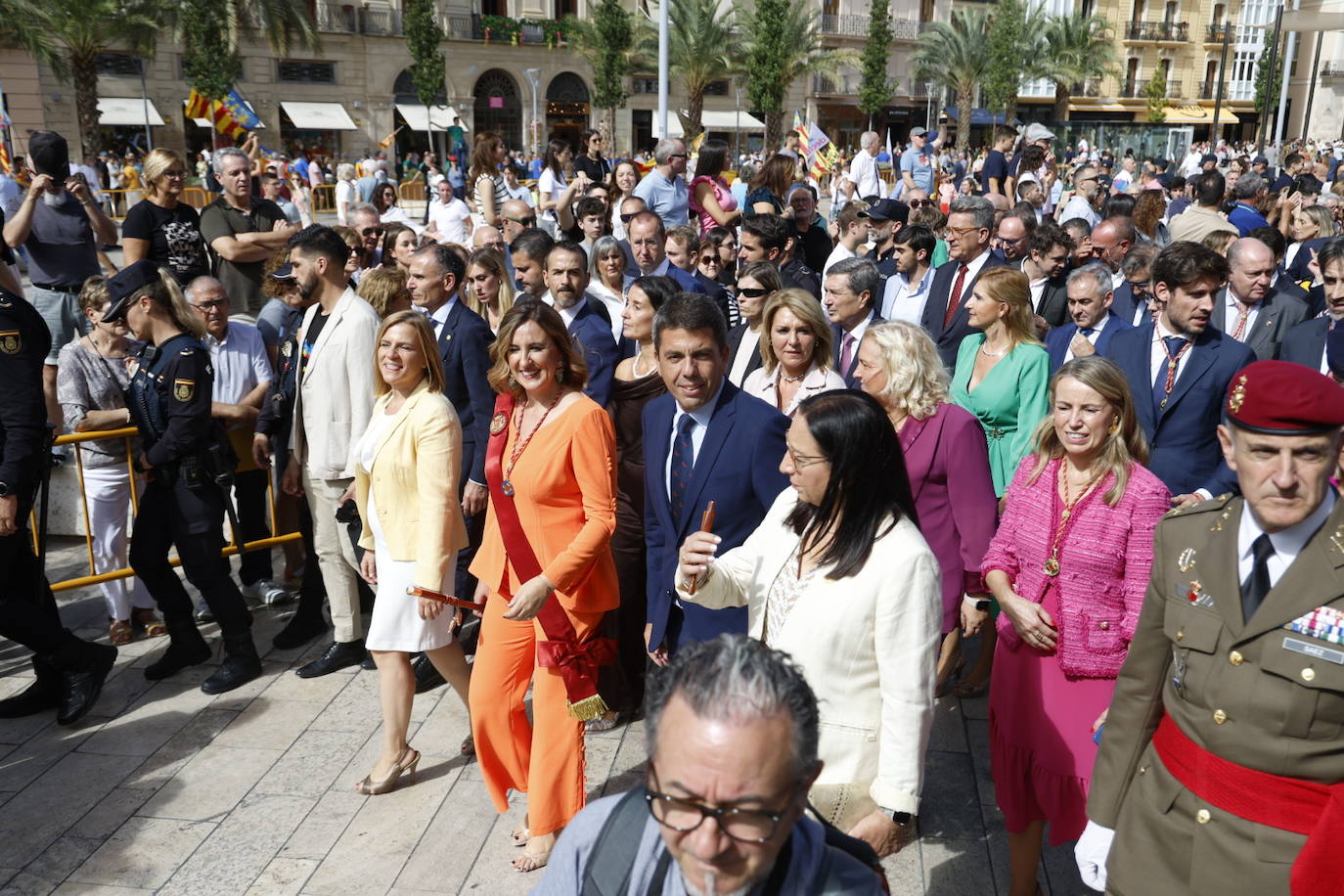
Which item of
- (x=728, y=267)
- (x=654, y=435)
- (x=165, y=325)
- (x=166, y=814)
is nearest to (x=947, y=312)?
(x=728, y=267)

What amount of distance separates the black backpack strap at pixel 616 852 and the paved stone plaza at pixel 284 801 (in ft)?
7.64

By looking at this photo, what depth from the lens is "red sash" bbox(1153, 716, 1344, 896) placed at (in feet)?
7.92

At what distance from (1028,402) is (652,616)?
218 centimetres

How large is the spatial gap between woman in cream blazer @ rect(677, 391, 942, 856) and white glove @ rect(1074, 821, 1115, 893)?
2.07 ft

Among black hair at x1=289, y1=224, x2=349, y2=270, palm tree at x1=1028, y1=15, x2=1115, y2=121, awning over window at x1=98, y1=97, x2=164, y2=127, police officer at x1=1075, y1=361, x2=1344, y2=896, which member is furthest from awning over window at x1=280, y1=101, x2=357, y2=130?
police officer at x1=1075, y1=361, x2=1344, y2=896

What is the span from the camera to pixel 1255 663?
2.51 m

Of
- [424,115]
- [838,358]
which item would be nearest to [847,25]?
[424,115]

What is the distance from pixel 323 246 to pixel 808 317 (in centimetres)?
→ 242

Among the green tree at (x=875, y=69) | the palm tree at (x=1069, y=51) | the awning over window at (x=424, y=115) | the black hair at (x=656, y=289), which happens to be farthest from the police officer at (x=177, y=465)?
the palm tree at (x=1069, y=51)

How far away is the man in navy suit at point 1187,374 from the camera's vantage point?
15.7ft

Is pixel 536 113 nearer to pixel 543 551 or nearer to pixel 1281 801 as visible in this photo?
pixel 543 551

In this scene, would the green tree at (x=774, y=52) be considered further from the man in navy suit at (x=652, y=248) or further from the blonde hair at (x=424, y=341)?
the blonde hair at (x=424, y=341)

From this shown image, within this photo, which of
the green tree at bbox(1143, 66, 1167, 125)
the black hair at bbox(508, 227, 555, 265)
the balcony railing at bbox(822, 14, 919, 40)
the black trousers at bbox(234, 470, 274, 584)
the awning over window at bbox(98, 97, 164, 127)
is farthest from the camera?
the green tree at bbox(1143, 66, 1167, 125)

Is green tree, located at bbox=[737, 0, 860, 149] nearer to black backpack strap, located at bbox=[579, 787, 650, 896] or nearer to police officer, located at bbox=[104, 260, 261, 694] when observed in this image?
police officer, located at bbox=[104, 260, 261, 694]
